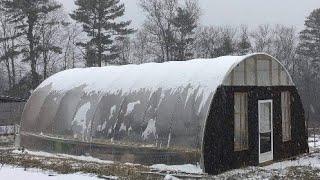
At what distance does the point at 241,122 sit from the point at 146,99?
304 cm

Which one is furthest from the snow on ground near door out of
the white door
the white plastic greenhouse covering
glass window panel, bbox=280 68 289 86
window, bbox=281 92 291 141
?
glass window panel, bbox=280 68 289 86

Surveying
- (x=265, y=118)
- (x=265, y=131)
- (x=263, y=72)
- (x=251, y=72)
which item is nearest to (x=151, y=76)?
(x=251, y=72)

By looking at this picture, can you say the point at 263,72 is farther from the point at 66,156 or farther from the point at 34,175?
the point at 34,175

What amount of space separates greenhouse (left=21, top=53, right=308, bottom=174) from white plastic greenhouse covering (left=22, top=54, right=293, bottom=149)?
32 mm

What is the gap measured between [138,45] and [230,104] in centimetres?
4552

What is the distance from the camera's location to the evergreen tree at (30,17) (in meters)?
42.0

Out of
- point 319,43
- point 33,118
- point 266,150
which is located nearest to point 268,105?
point 266,150

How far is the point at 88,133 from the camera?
56.5 feet

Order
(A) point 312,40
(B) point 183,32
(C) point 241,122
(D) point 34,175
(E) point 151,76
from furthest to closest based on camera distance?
(A) point 312,40, (B) point 183,32, (E) point 151,76, (C) point 241,122, (D) point 34,175

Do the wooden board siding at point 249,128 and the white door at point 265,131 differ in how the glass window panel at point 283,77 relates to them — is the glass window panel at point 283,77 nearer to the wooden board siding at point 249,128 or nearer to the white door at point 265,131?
the wooden board siding at point 249,128

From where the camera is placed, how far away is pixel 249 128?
15648 millimetres

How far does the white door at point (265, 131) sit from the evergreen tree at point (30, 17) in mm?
28332

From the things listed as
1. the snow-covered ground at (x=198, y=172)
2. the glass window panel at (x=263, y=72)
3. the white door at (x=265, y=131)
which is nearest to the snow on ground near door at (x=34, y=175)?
the snow-covered ground at (x=198, y=172)

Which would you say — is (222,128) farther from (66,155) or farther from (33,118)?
(33,118)
